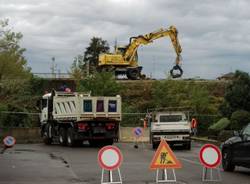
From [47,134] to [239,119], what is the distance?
34.9 feet

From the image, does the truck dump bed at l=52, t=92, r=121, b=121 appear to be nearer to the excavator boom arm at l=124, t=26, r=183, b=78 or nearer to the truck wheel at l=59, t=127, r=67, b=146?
the truck wheel at l=59, t=127, r=67, b=146

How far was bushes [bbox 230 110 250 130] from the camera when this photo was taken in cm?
3294

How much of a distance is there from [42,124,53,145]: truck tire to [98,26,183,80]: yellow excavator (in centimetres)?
2790

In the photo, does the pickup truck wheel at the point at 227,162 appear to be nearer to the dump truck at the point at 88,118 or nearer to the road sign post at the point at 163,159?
the road sign post at the point at 163,159

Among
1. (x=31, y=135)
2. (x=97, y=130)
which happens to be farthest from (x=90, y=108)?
(x=31, y=135)

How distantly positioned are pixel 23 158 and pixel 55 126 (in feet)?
36.6

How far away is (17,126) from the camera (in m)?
40.8

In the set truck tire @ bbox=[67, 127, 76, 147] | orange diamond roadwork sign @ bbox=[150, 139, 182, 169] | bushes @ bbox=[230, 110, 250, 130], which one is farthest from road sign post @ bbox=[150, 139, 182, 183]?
bushes @ bbox=[230, 110, 250, 130]

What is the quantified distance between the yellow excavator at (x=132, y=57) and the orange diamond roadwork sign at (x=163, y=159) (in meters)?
48.7

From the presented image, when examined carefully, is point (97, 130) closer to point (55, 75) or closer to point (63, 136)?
point (63, 136)

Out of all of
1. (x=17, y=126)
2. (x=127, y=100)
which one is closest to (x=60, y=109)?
(x=17, y=126)

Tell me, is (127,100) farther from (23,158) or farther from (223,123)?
(23,158)

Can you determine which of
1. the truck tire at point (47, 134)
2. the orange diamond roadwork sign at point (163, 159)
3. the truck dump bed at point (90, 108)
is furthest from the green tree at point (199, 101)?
the orange diamond roadwork sign at point (163, 159)

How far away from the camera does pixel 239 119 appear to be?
109 ft
